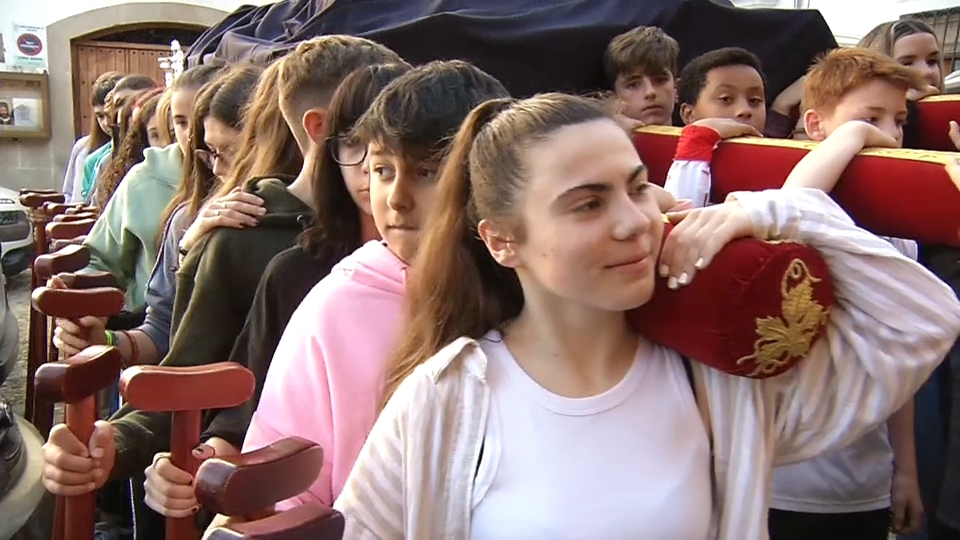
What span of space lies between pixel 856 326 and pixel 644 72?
4.66 ft

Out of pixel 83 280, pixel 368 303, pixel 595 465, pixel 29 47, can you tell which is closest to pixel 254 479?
pixel 595 465

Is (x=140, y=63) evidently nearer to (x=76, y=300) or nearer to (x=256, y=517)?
(x=76, y=300)

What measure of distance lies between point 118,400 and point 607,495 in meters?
2.52

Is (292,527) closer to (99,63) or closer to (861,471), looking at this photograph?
(861,471)

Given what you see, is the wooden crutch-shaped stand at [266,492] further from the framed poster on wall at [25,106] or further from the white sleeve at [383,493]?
the framed poster on wall at [25,106]

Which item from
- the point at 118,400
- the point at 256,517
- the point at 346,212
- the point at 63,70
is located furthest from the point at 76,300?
the point at 63,70

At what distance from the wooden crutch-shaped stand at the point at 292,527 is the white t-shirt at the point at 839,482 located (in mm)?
1013

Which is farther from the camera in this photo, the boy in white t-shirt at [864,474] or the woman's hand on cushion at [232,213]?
the woman's hand on cushion at [232,213]

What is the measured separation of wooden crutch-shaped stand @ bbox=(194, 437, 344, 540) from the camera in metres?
0.80

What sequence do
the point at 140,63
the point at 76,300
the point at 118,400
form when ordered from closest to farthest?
1. the point at 76,300
2. the point at 118,400
3. the point at 140,63

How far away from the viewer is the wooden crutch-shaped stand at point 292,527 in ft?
2.59

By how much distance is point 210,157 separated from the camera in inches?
98.3

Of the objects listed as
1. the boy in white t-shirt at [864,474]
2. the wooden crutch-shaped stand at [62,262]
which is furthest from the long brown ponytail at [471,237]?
the wooden crutch-shaped stand at [62,262]

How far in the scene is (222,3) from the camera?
11242 mm
